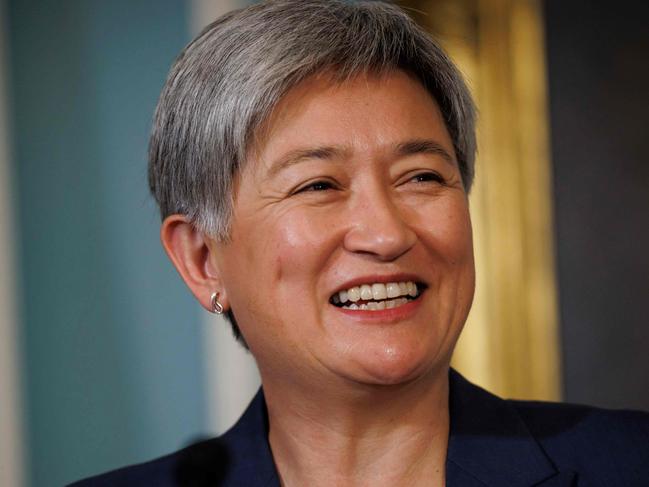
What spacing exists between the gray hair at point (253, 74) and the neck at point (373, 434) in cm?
34

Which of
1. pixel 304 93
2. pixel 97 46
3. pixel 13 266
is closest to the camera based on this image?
pixel 304 93

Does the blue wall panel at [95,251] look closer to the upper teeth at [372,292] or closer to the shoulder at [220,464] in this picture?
the shoulder at [220,464]

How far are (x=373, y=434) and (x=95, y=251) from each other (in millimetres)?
1280

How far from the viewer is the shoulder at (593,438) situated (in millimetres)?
1772

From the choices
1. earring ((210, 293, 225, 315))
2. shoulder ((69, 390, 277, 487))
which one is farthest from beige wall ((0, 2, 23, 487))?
earring ((210, 293, 225, 315))

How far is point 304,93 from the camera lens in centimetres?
173

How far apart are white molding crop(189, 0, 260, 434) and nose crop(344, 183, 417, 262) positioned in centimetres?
131

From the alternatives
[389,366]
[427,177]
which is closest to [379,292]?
[389,366]

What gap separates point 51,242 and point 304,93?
1.27 metres

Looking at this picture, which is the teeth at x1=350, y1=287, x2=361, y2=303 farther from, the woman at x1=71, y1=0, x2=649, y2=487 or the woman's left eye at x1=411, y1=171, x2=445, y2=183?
the woman's left eye at x1=411, y1=171, x2=445, y2=183

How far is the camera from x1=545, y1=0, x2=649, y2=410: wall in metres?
2.69

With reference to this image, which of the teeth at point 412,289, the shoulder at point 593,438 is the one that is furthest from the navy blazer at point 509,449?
the teeth at point 412,289

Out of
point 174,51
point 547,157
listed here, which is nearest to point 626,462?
point 547,157

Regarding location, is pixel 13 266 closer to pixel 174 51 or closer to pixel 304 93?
pixel 174 51
